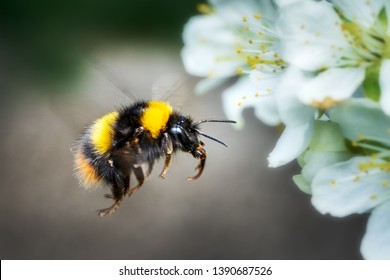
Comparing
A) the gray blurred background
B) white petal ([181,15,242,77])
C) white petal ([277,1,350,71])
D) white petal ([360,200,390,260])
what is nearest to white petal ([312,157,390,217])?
white petal ([360,200,390,260])

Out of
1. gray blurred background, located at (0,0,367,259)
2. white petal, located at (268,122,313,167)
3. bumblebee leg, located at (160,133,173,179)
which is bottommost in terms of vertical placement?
gray blurred background, located at (0,0,367,259)

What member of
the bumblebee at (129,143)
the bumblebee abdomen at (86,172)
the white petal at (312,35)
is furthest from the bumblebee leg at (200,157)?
the white petal at (312,35)

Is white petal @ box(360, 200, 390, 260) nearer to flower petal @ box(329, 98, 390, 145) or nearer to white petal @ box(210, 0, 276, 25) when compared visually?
flower petal @ box(329, 98, 390, 145)

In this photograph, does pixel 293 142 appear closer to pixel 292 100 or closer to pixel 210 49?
pixel 292 100

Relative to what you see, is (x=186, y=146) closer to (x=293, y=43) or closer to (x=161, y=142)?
(x=161, y=142)

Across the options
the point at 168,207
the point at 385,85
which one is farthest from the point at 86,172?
the point at 168,207

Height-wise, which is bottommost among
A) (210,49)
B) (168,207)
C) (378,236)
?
(168,207)

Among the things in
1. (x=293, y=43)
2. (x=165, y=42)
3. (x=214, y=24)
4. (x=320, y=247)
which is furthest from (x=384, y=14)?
(x=165, y=42)
